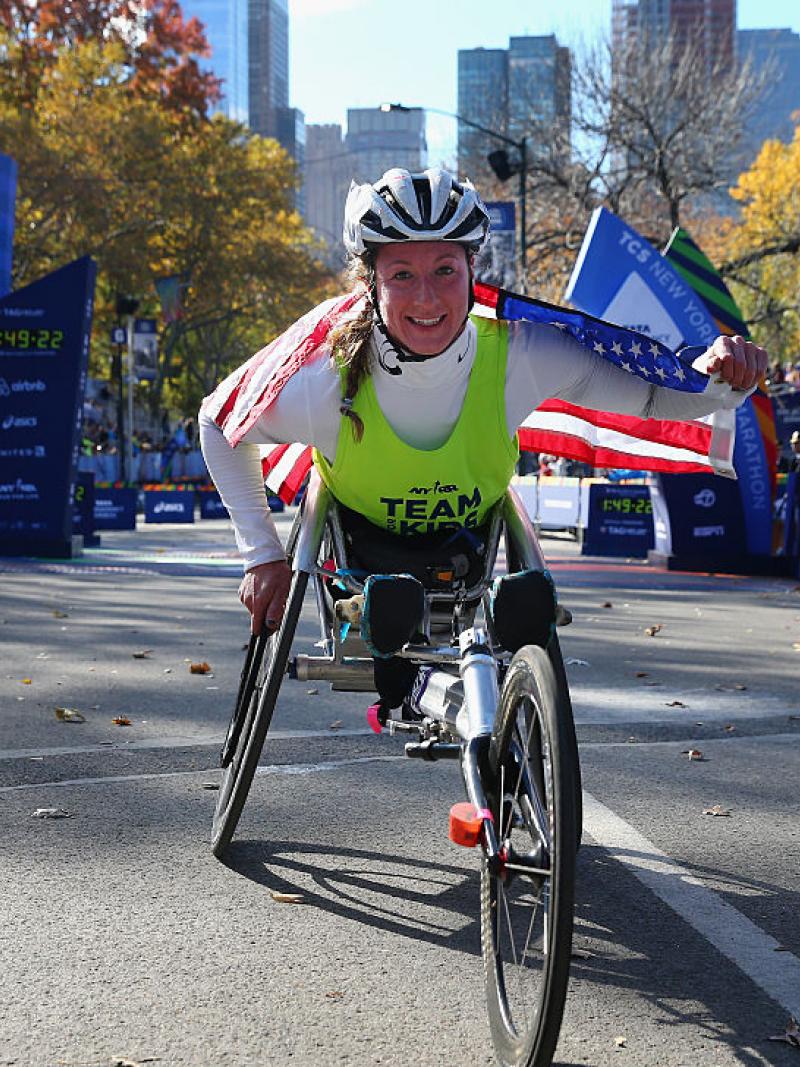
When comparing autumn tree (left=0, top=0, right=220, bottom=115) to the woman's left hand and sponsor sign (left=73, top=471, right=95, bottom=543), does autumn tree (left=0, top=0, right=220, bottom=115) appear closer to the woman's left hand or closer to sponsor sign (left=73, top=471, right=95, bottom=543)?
sponsor sign (left=73, top=471, right=95, bottom=543)

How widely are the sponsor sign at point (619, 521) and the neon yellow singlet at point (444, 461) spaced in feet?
53.8

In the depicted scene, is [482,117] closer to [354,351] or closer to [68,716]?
[68,716]

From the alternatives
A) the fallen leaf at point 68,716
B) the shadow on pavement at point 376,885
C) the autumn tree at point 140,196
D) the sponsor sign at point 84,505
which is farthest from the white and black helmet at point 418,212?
the autumn tree at point 140,196

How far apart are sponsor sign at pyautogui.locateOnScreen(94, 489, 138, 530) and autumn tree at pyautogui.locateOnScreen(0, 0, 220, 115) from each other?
17.9 metres

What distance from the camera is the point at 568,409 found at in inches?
205

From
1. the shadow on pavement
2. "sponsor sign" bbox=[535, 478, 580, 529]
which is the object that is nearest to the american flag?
the shadow on pavement

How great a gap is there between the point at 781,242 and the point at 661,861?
32055mm

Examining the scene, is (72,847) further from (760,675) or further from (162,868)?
(760,675)

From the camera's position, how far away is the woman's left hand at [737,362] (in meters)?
4.24

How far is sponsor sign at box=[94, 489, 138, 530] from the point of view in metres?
27.8

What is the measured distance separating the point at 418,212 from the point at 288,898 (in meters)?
1.85

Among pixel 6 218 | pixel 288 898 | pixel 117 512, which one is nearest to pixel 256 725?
pixel 288 898

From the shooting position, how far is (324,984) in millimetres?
3787

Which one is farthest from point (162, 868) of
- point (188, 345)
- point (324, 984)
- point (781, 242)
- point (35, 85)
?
point (188, 345)
